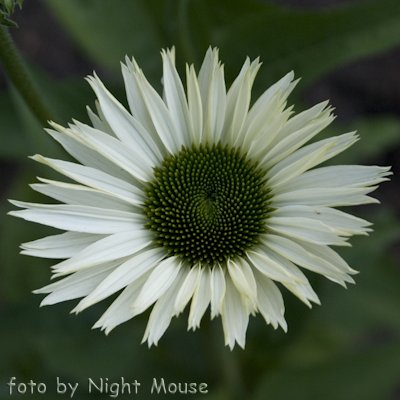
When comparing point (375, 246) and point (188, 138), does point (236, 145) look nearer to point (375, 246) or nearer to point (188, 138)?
point (188, 138)

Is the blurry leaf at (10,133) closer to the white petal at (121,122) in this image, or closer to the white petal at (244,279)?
the white petal at (121,122)

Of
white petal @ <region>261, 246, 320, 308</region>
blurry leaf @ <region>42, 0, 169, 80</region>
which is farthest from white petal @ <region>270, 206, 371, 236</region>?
blurry leaf @ <region>42, 0, 169, 80</region>

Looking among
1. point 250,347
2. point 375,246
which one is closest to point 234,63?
point 375,246

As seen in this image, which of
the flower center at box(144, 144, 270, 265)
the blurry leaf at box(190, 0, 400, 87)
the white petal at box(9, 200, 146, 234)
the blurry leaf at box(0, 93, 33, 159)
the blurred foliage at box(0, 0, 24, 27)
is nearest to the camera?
the blurred foliage at box(0, 0, 24, 27)

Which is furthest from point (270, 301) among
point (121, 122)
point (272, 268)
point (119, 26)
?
point (119, 26)

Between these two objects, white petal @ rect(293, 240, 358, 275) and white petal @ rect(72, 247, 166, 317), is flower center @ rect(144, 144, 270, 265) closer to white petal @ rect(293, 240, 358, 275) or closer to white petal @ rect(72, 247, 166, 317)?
white petal @ rect(72, 247, 166, 317)

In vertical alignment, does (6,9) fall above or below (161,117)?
above

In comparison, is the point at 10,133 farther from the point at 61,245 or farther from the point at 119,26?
the point at 61,245
